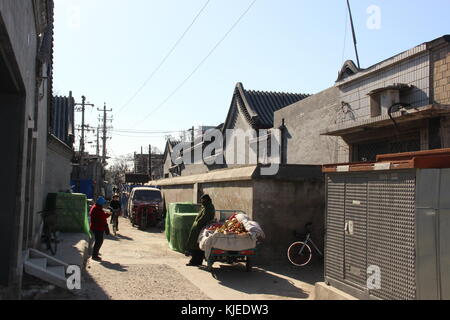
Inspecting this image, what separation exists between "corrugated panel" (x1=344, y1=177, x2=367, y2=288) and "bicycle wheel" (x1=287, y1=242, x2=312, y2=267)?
4.71m

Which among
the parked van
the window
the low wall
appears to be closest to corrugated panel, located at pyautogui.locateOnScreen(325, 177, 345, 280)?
the window

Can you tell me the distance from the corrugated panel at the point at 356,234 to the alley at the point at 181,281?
6.90ft

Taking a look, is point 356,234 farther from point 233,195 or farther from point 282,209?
point 233,195

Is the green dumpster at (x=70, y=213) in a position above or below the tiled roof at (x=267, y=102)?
below

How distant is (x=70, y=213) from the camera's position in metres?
13.6

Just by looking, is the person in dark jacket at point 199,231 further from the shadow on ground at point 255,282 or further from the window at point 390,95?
the window at point 390,95

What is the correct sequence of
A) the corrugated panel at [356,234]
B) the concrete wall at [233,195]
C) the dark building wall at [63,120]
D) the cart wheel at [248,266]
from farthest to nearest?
the dark building wall at [63,120] → the concrete wall at [233,195] → the cart wheel at [248,266] → the corrugated panel at [356,234]

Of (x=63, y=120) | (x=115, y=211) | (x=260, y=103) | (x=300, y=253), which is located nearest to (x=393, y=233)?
(x=300, y=253)

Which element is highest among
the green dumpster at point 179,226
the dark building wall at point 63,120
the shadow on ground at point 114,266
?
the dark building wall at point 63,120

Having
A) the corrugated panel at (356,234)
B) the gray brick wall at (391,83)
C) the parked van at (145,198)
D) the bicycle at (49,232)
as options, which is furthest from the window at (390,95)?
the parked van at (145,198)

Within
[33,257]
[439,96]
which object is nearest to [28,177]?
[33,257]

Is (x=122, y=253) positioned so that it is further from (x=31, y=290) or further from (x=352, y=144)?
(x=352, y=144)

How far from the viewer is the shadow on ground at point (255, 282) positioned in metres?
8.58

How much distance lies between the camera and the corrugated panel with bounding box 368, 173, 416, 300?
523 cm
